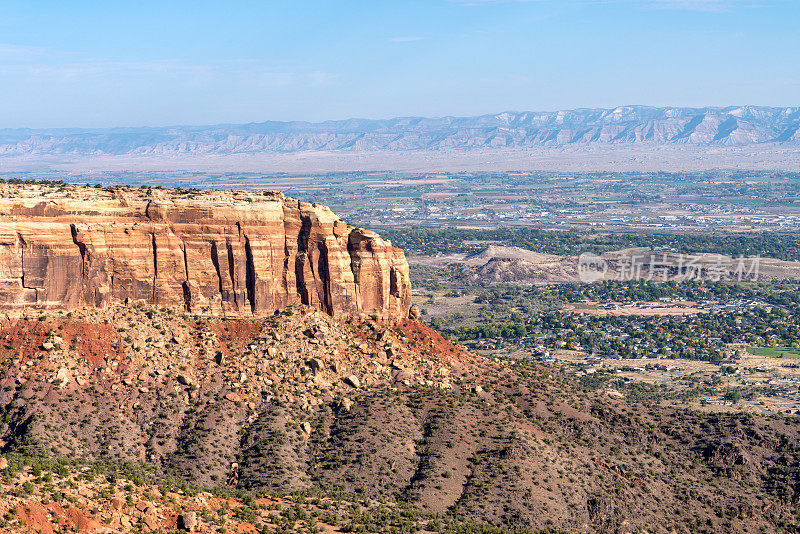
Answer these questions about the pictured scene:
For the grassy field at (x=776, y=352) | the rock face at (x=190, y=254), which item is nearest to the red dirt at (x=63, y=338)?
the rock face at (x=190, y=254)

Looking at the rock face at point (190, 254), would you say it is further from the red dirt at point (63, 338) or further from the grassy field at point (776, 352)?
the grassy field at point (776, 352)

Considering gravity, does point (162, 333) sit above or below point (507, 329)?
above

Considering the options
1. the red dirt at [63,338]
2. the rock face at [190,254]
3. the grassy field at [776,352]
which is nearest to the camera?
the red dirt at [63,338]

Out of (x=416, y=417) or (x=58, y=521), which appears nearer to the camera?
(x=58, y=521)

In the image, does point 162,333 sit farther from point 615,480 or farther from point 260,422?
point 615,480

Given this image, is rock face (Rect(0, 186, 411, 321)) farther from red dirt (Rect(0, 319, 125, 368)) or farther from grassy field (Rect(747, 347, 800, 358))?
grassy field (Rect(747, 347, 800, 358))

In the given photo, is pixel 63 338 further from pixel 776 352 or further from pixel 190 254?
pixel 776 352

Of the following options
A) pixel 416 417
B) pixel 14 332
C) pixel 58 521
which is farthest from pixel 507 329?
pixel 58 521
